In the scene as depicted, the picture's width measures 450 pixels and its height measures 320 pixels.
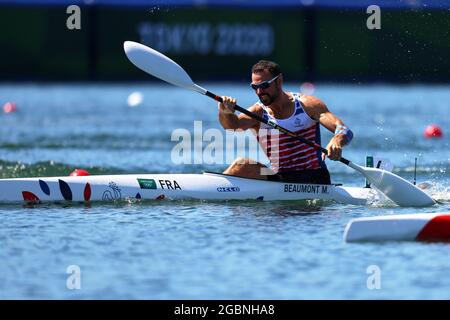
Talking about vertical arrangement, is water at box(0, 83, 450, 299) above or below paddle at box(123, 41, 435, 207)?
below

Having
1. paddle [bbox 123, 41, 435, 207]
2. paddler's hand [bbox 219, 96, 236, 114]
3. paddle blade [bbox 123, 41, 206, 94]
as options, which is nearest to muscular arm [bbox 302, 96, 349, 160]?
paddle [bbox 123, 41, 435, 207]

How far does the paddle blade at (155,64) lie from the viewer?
47.1ft

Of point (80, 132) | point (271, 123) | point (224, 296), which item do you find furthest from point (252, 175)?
point (80, 132)

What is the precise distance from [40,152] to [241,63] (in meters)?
Result: 21.0

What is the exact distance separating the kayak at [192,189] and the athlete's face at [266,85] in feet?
3.54

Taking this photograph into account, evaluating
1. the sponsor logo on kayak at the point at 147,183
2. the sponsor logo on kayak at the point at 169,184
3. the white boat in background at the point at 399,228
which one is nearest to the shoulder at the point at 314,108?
the sponsor logo on kayak at the point at 169,184

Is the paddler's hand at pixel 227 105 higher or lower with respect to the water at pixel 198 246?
higher

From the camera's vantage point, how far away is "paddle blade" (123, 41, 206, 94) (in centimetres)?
1437

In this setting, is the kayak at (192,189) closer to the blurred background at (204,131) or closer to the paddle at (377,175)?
the blurred background at (204,131)

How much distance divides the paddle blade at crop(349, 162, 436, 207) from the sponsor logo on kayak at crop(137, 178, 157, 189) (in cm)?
238

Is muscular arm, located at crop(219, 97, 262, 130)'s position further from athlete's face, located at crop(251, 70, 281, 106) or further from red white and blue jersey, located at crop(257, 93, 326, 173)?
athlete's face, located at crop(251, 70, 281, 106)

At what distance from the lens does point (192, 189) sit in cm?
1424
